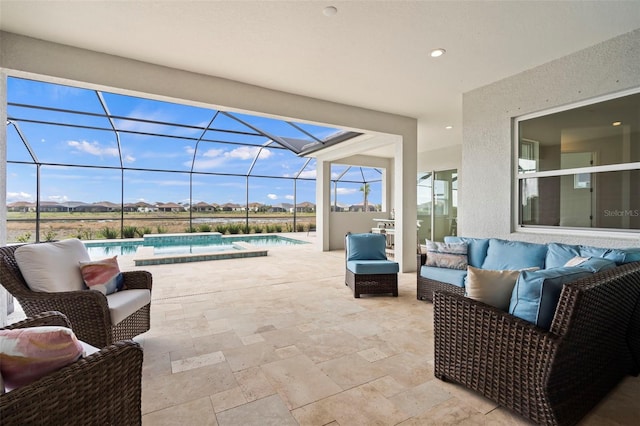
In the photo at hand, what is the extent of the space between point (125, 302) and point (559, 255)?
156 inches

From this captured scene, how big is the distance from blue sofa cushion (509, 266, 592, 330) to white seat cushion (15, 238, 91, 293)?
126 inches

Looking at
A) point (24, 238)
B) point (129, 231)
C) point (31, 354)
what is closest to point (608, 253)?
point (31, 354)

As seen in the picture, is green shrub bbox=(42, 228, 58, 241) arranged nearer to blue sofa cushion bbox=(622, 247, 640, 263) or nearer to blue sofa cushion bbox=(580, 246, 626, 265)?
blue sofa cushion bbox=(580, 246, 626, 265)

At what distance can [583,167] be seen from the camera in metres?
3.43

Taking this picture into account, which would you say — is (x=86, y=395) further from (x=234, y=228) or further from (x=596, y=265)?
(x=234, y=228)

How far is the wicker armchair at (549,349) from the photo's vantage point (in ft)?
5.24

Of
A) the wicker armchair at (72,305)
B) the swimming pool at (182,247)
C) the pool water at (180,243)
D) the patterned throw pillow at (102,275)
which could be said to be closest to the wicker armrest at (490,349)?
the wicker armchair at (72,305)

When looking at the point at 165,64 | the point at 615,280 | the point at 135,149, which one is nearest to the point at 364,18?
the point at 165,64

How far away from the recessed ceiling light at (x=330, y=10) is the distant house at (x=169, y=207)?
11.3m

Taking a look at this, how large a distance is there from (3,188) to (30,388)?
3.15 metres

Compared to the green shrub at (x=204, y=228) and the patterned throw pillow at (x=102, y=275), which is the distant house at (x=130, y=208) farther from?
the patterned throw pillow at (x=102, y=275)

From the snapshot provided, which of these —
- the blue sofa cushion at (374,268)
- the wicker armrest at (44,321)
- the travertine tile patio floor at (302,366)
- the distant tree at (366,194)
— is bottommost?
the travertine tile patio floor at (302,366)

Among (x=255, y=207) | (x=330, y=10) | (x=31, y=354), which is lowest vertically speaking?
(x=31, y=354)

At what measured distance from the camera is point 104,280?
2.59 m
